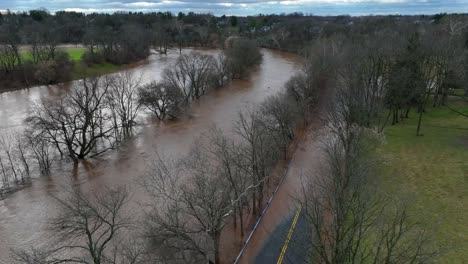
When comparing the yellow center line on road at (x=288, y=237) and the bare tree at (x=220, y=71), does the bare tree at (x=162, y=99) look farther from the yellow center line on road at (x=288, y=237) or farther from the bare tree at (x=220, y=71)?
the yellow center line on road at (x=288, y=237)

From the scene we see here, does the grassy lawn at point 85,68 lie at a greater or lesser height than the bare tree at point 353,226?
lesser

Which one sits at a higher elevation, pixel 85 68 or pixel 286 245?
pixel 85 68

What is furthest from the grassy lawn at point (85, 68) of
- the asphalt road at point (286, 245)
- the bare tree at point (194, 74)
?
the asphalt road at point (286, 245)

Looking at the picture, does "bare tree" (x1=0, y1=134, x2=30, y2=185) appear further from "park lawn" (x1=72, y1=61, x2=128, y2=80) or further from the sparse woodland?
"park lawn" (x1=72, y1=61, x2=128, y2=80)

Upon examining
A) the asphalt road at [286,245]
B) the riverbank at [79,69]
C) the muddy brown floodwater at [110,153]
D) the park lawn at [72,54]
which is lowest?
the muddy brown floodwater at [110,153]

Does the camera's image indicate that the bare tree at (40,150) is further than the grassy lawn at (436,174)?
Yes

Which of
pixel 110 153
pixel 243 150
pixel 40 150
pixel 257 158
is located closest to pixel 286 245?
pixel 257 158

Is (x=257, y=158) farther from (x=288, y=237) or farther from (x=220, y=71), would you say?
(x=220, y=71)

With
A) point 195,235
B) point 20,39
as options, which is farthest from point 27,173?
point 20,39
